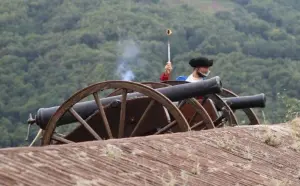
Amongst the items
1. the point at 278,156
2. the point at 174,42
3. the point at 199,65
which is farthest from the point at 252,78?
the point at 278,156

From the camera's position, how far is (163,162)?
6.65 meters

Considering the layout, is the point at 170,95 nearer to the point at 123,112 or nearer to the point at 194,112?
the point at 123,112

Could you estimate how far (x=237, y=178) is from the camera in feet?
22.7

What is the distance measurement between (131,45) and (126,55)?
10.8 feet

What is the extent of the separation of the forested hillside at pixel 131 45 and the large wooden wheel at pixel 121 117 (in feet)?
76.0

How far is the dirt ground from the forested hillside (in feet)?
82.2

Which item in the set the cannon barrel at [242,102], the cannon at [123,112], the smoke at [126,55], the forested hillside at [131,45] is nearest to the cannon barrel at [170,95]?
the cannon at [123,112]

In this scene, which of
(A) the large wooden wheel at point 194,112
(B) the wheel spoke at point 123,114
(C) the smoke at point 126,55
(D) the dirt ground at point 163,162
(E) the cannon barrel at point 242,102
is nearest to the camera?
(D) the dirt ground at point 163,162

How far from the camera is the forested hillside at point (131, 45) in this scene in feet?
162

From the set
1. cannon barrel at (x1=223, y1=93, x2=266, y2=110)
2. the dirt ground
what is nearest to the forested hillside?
cannon barrel at (x1=223, y1=93, x2=266, y2=110)

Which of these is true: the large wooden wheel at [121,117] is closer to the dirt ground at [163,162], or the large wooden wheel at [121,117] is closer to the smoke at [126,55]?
the dirt ground at [163,162]

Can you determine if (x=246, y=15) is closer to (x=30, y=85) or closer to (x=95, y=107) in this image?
(x=30, y=85)

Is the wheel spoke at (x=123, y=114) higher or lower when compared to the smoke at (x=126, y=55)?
higher

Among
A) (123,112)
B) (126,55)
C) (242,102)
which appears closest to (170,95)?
(123,112)
